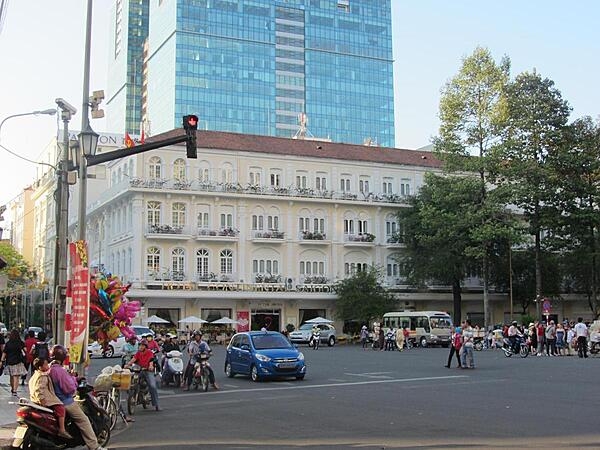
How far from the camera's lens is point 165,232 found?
57781 millimetres

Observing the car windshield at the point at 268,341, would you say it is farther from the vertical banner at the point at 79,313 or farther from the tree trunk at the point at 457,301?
the tree trunk at the point at 457,301

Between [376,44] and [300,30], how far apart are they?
552 inches

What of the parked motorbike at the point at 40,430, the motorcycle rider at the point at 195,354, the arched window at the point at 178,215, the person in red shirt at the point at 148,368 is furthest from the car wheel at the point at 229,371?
the arched window at the point at 178,215

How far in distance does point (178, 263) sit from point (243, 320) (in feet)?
22.3

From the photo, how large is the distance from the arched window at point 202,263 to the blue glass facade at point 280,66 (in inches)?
2469

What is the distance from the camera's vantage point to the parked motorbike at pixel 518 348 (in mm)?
34875

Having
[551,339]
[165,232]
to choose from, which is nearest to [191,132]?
[551,339]

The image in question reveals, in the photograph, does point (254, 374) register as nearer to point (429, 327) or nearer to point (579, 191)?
point (429, 327)

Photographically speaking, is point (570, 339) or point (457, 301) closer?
point (570, 339)

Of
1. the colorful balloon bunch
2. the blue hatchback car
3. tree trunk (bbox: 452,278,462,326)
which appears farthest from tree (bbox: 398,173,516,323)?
the colorful balloon bunch

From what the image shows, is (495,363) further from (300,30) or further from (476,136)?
(300,30)

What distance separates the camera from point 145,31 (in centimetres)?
15038

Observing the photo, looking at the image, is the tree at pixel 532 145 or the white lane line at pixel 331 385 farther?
the tree at pixel 532 145

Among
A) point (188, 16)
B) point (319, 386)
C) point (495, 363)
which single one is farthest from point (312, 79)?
point (319, 386)
